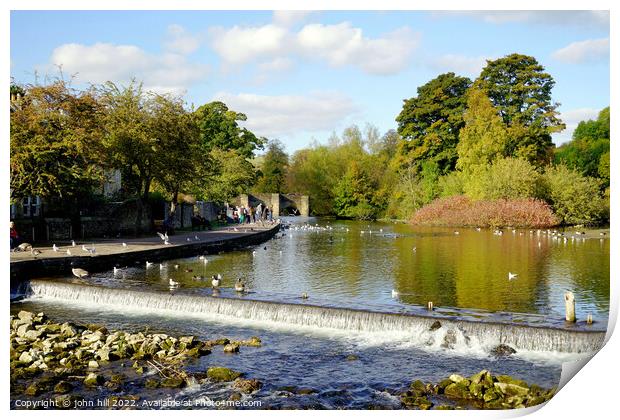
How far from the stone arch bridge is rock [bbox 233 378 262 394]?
49.4m

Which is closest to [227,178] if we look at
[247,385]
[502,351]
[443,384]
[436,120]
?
[436,120]

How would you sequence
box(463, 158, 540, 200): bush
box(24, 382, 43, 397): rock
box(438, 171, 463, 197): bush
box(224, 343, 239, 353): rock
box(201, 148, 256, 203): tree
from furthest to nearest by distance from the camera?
box(438, 171, 463, 197): bush < box(201, 148, 256, 203): tree < box(463, 158, 540, 200): bush < box(224, 343, 239, 353): rock < box(24, 382, 43, 397): rock

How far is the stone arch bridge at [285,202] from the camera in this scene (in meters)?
61.7

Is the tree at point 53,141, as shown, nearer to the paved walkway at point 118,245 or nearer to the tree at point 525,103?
the paved walkway at point 118,245

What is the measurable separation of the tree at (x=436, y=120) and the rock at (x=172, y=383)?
42.4m

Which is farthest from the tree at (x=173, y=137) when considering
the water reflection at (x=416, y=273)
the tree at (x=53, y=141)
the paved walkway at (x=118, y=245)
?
the water reflection at (x=416, y=273)

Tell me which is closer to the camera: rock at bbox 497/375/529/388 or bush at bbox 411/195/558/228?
rock at bbox 497/375/529/388

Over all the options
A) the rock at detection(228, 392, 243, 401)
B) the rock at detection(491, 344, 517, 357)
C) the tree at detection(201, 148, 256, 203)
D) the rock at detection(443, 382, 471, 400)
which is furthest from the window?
the tree at detection(201, 148, 256, 203)

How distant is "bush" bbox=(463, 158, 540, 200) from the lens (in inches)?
1646

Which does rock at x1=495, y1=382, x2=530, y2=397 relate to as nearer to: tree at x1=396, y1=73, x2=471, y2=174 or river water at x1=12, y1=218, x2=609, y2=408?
river water at x1=12, y1=218, x2=609, y2=408

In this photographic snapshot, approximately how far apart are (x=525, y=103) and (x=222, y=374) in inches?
1661

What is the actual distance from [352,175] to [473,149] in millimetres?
15853

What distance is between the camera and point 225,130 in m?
58.2

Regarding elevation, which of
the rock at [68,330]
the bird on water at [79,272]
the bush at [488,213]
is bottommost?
the rock at [68,330]
